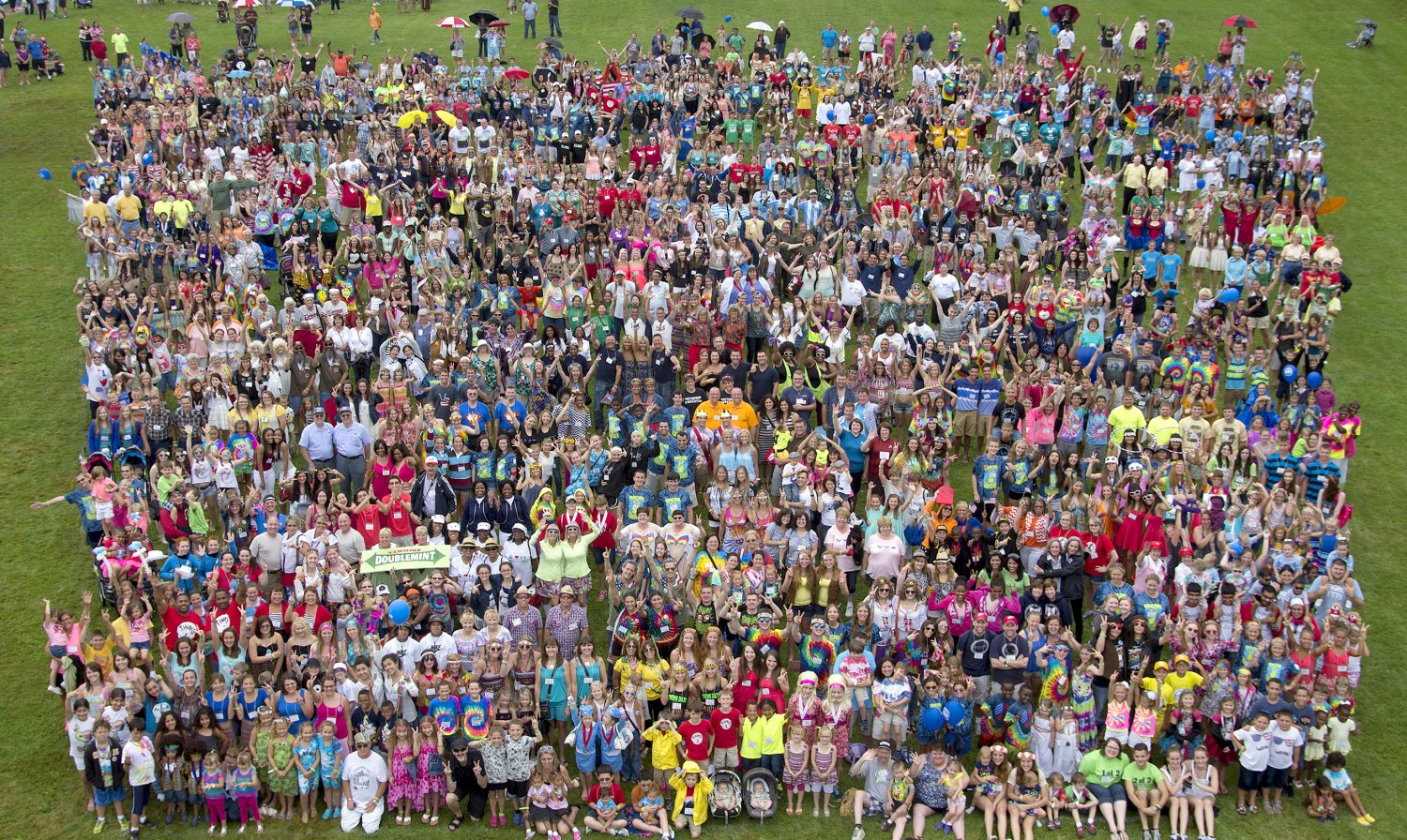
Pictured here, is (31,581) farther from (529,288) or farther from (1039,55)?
(1039,55)

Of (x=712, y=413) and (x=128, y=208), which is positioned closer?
(x=712, y=413)

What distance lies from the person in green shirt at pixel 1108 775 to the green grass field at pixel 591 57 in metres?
1.23

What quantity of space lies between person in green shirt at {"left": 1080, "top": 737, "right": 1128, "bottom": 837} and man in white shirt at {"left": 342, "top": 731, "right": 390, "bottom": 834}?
775 cm

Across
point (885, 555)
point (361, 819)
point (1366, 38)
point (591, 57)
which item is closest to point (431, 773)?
point (361, 819)

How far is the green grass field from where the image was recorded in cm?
1614

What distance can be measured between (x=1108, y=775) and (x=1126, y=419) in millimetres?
5893

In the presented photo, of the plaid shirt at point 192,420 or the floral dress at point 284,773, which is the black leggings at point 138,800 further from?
the plaid shirt at point 192,420

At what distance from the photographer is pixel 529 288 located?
2245 cm

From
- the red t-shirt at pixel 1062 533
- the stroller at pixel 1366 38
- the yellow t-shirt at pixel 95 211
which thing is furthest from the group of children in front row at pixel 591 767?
the stroller at pixel 1366 38

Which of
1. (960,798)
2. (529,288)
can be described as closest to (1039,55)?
(529,288)

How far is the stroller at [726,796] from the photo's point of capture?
1529 cm

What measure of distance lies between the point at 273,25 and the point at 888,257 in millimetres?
29675

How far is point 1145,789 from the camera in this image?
15281 millimetres

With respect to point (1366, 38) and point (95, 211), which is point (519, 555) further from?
point (1366, 38)
